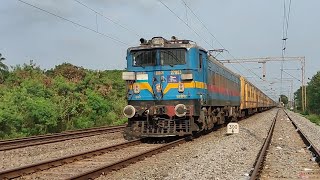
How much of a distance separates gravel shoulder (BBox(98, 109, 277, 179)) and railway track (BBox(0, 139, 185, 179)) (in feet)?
0.68

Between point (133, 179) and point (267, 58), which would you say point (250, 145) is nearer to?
point (133, 179)

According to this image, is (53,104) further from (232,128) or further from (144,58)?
(232,128)

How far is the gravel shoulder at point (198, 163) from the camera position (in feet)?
29.7

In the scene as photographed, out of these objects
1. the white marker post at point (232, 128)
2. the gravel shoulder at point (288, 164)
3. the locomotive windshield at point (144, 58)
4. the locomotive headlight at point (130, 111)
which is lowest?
the gravel shoulder at point (288, 164)

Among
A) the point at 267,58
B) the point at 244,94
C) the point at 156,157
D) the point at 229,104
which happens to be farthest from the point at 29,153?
the point at 267,58

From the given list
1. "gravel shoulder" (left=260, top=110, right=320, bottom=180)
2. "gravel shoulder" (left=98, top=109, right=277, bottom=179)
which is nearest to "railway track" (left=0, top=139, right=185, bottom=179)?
"gravel shoulder" (left=98, top=109, right=277, bottom=179)

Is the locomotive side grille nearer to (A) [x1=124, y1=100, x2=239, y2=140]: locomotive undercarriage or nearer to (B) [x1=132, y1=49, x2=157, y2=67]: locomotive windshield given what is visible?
(A) [x1=124, y1=100, x2=239, y2=140]: locomotive undercarriage

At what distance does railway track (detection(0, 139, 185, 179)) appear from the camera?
875cm

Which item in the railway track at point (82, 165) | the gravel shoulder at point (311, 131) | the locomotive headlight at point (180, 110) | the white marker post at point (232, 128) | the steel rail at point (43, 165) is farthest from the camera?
the white marker post at point (232, 128)

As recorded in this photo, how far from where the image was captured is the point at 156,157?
11.9 m

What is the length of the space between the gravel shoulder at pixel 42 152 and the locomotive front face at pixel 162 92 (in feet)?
6.37

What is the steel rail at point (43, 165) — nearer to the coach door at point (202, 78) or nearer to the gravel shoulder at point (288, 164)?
the coach door at point (202, 78)

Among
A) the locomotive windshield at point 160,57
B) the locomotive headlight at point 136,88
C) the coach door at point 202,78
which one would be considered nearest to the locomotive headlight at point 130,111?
the locomotive headlight at point 136,88

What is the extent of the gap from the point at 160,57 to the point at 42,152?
5314mm
